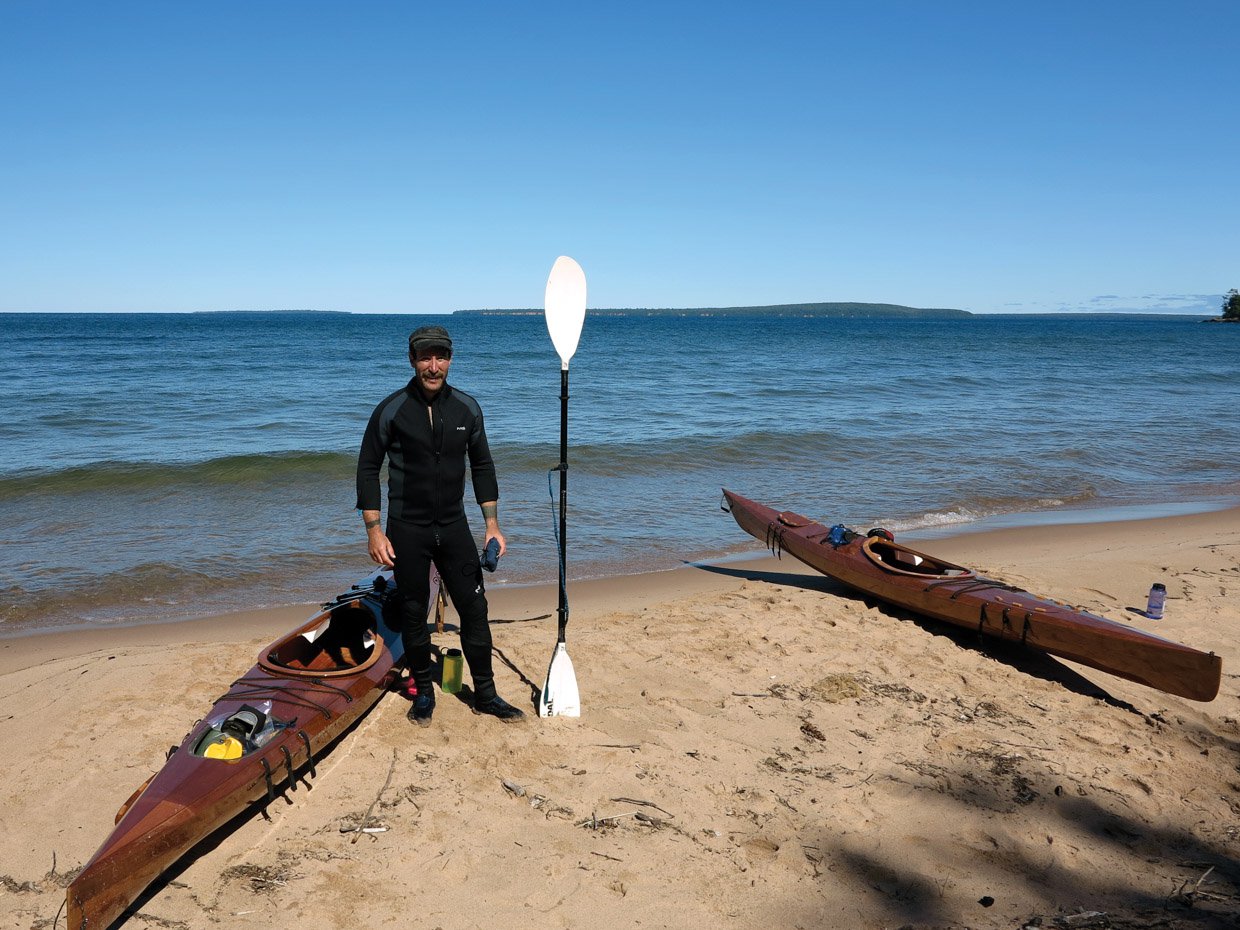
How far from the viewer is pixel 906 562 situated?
741 centimetres

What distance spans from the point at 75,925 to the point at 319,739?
142 cm

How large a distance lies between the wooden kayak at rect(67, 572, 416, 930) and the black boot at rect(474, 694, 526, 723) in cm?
61

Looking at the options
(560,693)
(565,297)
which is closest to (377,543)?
(560,693)

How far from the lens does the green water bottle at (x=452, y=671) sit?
4949mm

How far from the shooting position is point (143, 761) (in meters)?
4.48

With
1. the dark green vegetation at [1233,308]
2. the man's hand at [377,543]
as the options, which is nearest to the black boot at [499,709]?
the man's hand at [377,543]

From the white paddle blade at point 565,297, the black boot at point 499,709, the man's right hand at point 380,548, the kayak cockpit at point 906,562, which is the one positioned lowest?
the black boot at point 499,709

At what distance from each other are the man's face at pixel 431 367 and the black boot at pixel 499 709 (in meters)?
1.84

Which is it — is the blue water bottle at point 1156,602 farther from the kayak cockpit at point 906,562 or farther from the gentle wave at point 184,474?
the gentle wave at point 184,474

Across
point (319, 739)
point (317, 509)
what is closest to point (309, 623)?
point (319, 739)

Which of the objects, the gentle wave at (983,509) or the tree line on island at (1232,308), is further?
the tree line on island at (1232,308)

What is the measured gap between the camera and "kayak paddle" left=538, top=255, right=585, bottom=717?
16.4 feet

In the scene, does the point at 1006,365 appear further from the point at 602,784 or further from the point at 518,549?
the point at 602,784

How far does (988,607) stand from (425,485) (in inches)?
168
